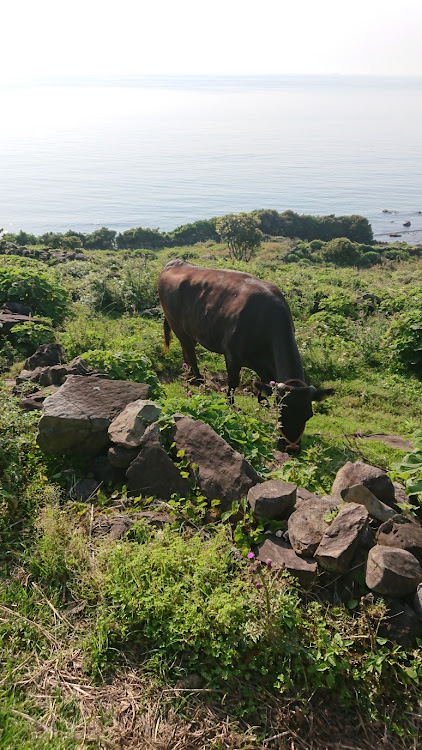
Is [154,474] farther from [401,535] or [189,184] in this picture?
[189,184]

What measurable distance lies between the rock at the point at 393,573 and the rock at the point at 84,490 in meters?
2.69

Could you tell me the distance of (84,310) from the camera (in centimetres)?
1327

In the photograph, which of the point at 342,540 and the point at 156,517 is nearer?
the point at 342,540

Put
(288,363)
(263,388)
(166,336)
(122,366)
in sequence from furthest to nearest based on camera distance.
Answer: (166,336) → (263,388) → (288,363) → (122,366)

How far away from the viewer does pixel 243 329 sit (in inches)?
339

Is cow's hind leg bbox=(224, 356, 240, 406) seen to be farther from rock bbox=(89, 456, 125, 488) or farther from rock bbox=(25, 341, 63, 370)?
rock bbox=(89, 456, 125, 488)

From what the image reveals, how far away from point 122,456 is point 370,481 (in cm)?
240

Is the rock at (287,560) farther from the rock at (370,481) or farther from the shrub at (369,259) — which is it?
the shrub at (369,259)

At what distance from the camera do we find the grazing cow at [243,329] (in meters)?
7.21

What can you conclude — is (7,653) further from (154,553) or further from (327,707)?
(327,707)

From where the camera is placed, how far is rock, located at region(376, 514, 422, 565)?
13.1 ft

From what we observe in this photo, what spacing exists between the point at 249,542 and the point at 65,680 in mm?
1720

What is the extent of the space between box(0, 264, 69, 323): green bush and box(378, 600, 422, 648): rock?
1008cm

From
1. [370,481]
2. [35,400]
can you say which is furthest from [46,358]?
[370,481]
